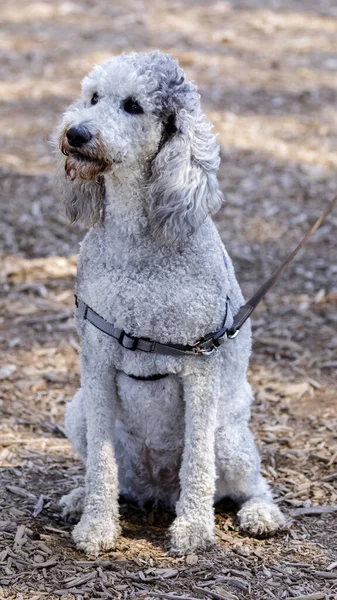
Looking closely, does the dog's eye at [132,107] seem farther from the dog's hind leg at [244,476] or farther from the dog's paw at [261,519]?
the dog's paw at [261,519]

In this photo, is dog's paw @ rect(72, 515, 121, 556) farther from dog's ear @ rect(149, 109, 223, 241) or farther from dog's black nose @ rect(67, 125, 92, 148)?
dog's black nose @ rect(67, 125, 92, 148)

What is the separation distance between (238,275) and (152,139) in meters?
2.79

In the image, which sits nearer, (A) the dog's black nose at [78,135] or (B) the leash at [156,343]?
(A) the dog's black nose at [78,135]

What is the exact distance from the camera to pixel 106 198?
3.17 metres

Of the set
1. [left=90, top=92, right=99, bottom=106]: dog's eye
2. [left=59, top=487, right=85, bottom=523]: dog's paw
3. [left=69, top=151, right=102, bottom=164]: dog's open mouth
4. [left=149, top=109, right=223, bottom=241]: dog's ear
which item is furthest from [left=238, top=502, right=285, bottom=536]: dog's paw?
[left=90, top=92, right=99, bottom=106]: dog's eye

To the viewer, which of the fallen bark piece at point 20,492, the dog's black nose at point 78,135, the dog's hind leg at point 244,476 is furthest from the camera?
the fallen bark piece at point 20,492

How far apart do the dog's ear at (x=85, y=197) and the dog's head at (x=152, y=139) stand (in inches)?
5.7

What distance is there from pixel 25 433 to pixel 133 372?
1.17 metres

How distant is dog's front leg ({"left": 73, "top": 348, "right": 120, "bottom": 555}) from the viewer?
10.6 ft

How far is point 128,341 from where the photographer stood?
309 cm

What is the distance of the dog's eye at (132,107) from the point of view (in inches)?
116

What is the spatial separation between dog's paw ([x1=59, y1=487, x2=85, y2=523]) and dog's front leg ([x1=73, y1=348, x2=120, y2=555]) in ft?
0.56

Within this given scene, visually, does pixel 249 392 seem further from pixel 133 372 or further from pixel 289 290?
pixel 289 290

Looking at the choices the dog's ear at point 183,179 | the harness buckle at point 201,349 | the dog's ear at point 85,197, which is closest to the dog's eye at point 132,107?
the dog's ear at point 183,179
